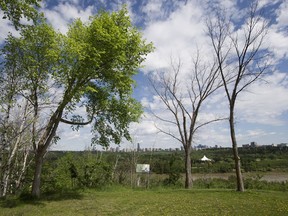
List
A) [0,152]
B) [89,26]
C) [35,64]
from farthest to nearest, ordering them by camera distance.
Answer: [89,26] < [0,152] < [35,64]

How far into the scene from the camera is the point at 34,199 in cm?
1227

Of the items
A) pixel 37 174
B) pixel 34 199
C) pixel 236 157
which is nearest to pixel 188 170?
pixel 236 157

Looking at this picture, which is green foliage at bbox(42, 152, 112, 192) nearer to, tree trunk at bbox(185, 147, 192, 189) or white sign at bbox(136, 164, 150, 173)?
tree trunk at bbox(185, 147, 192, 189)

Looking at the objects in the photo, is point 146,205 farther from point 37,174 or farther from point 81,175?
point 81,175

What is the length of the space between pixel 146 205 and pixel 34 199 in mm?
5689

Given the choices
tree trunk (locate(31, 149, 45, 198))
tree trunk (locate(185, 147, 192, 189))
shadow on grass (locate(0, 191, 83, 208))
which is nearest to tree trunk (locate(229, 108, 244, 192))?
tree trunk (locate(185, 147, 192, 189))

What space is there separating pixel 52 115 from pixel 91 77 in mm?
2869

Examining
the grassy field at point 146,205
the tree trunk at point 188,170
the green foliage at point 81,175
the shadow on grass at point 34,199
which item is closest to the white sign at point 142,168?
the tree trunk at point 188,170

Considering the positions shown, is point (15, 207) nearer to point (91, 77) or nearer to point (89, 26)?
point (91, 77)

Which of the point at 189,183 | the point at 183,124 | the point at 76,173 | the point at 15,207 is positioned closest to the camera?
the point at 15,207

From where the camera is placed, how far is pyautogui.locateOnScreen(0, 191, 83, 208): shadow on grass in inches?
451

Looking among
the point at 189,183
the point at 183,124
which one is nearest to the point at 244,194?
the point at 189,183

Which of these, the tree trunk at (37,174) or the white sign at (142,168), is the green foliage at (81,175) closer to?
the tree trunk at (37,174)

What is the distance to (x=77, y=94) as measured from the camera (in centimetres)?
1184
